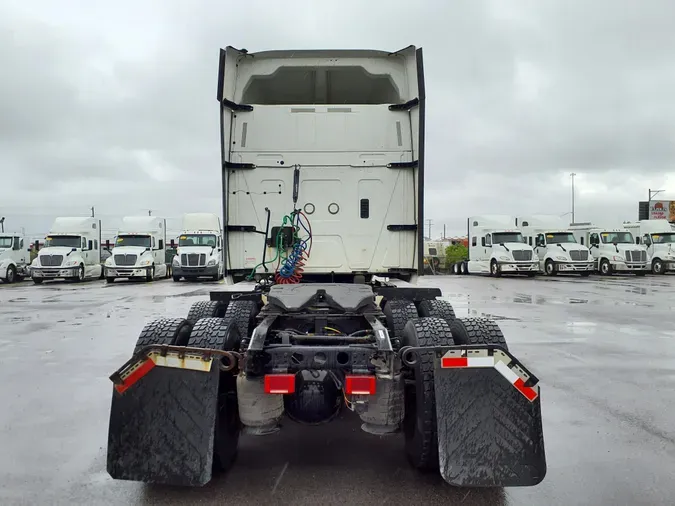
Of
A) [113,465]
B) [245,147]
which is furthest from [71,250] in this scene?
[113,465]

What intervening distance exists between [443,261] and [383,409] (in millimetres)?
38794

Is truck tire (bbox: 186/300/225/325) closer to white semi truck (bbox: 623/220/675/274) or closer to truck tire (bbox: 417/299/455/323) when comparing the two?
truck tire (bbox: 417/299/455/323)

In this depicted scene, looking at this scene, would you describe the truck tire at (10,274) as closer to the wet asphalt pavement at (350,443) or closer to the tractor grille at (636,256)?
the wet asphalt pavement at (350,443)

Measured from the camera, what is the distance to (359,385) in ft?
11.5

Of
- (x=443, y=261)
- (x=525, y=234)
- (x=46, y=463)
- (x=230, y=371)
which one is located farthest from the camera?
(x=443, y=261)

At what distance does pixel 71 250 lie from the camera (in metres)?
27.2

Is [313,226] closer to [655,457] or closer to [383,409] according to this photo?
[383,409]

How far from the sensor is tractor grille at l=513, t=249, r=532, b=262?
28.4 metres

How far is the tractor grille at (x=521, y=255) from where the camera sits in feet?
93.2

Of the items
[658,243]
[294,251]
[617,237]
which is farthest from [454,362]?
[658,243]

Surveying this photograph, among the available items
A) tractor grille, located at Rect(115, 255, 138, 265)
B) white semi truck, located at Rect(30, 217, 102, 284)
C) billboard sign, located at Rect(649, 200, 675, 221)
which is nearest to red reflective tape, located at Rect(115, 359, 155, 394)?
tractor grille, located at Rect(115, 255, 138, 265)

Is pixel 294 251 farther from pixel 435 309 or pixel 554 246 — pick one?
pixel 554 246

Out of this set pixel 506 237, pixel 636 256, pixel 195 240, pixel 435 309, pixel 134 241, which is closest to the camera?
pixel 435 309

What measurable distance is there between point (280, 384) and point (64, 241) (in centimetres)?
2732
